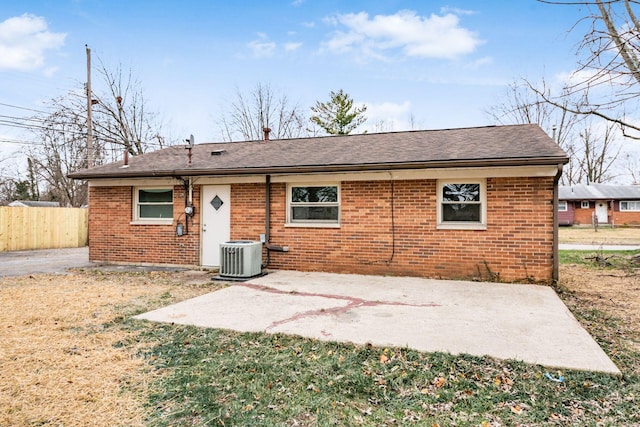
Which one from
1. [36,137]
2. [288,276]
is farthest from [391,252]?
[36,137]

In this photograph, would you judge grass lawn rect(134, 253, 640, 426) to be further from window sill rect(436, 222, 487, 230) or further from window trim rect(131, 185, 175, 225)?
window trim rect(131, 185, 175, 225)

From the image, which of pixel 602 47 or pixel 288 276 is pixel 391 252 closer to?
pixel 288 276

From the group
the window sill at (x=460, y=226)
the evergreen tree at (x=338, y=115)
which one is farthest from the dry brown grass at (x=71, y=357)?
the evergreen tree at (x=338, y=115)

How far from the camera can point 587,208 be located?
34125 mm

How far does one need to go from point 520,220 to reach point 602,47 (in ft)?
10.7

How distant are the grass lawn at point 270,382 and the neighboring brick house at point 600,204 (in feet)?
113

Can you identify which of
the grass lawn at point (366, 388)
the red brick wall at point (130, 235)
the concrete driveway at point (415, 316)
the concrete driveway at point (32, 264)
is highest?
the red brick wall at point (130, 235)

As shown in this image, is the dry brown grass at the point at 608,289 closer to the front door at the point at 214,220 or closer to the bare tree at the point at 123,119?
the front door at the point at 214,220

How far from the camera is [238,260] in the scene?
7.81 meters

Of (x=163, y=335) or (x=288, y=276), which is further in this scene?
(x=288, y=276)

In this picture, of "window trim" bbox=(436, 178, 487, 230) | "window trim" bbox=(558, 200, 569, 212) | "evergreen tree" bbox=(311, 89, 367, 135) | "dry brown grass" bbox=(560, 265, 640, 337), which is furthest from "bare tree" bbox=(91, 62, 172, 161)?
"window trim" bbox=(558, 200, 569, 212)

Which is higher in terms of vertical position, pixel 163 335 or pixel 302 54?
pixel 302 54

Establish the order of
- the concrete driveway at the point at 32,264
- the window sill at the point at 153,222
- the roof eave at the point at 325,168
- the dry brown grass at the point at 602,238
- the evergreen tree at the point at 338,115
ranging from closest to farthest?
the roof eave at the point at 325,168 < the concrete driveway at the point at 32,264 < the window sill at the point at 153,222 < the dry brown grass at the point at 602,238 < the evergreen tree at the point at 338,115

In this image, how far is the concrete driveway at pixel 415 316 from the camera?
379 cm
